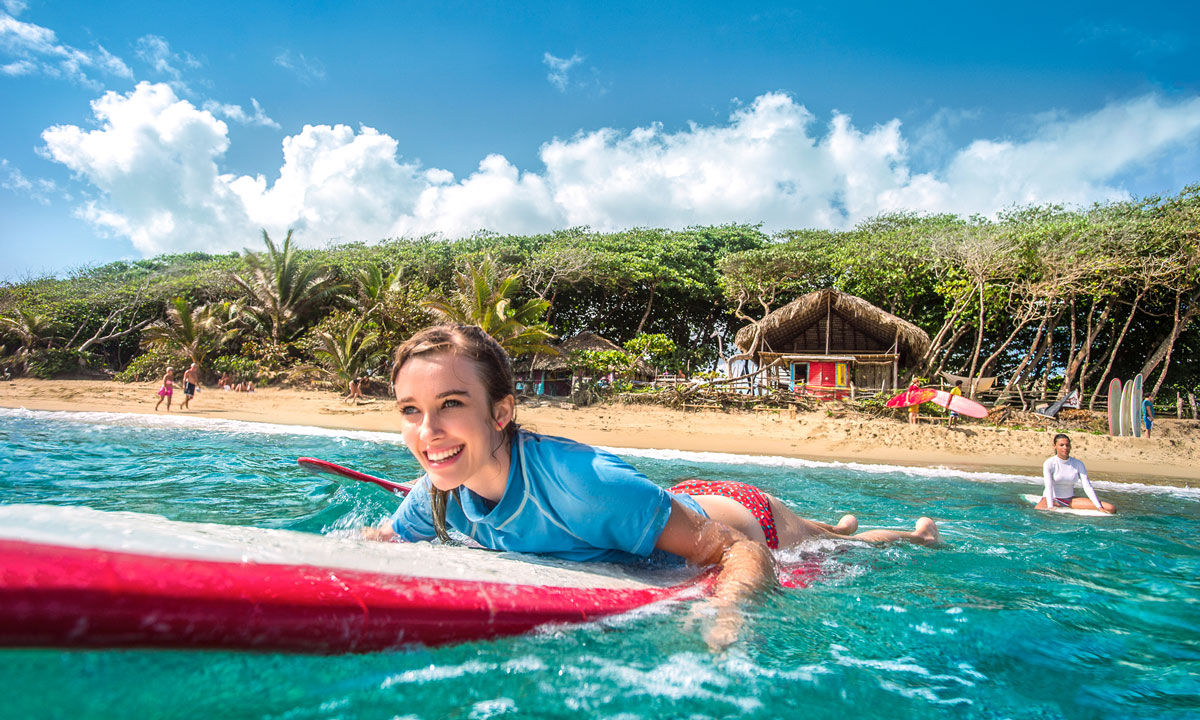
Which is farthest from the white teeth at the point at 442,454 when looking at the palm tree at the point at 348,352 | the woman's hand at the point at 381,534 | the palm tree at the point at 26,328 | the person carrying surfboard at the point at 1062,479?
the palm tree at the point at 26,328

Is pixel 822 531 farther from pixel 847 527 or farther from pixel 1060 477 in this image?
pixel 1060 477

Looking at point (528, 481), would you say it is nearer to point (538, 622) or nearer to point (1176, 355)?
point (538, 622)

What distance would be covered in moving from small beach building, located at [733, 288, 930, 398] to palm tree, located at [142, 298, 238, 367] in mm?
16233

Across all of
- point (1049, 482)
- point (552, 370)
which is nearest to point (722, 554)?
point (1049, 482)

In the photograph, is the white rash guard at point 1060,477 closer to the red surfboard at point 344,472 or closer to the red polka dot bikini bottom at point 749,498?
the red polka dot bikini bottom at point 749,498

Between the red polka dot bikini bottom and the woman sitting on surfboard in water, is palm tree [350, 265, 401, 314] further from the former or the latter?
A: the woman sitting on surfboard in water

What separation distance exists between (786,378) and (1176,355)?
493 inches

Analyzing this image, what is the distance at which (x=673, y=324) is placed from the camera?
26.0 meters

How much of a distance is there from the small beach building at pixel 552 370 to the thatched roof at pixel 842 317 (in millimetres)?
3955

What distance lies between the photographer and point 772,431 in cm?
1291

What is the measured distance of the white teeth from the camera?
186cm

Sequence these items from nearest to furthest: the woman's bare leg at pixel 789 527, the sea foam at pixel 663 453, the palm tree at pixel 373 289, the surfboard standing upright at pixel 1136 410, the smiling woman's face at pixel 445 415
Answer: the smiling woman's face at pixel 445 415
the woman's bare leg at pixel 789 527
the sea foam at pixel 663 453
the surfboard standing upright at pixel 1136 410
the palm tree at pixel 373 289

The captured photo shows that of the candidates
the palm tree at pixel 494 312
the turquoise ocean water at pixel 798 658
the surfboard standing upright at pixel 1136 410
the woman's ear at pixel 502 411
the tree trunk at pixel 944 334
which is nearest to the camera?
the turquoise ocean water at pixel 798 658

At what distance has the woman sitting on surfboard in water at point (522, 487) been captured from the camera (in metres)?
1.87
